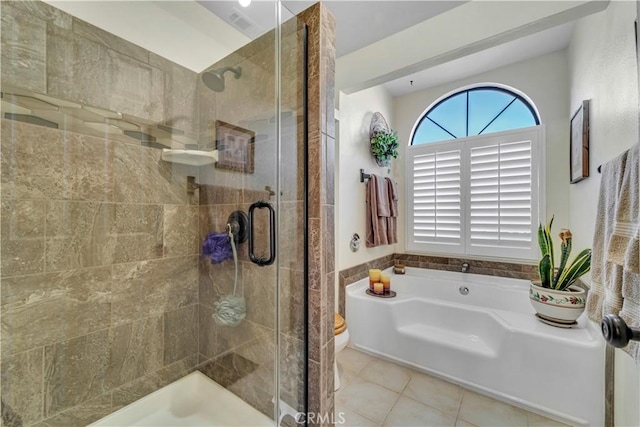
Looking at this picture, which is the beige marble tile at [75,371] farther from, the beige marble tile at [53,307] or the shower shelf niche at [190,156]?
the shower shelf niche at [190,156]

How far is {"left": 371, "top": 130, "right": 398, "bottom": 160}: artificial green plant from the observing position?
271 centimetres

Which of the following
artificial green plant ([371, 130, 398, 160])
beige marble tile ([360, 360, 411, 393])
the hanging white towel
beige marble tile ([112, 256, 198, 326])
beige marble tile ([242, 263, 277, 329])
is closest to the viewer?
the hanging white towel

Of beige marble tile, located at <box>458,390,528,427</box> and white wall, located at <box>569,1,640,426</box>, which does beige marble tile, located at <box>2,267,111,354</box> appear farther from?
white wall, located at <box>569,1,640,426</box>

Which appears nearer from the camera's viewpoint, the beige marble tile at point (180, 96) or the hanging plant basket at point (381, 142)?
the beige marble tile at point (180, 96)

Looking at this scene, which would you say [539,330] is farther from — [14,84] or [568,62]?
[14,84]

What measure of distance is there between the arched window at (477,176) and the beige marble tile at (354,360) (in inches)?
55.5

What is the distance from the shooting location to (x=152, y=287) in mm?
1412

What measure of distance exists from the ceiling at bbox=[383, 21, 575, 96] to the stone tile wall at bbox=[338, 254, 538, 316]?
6.45 ft

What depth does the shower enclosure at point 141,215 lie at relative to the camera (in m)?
1.04

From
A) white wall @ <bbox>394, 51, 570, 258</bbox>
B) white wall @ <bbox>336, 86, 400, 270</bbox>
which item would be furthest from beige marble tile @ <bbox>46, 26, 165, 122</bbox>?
white wall @ <bbox>394, 51, 570, 258</bbox>

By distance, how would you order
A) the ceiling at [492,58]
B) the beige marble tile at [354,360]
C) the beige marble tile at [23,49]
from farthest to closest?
the ceiling at [492,58] < the beige marble tile at [354,360] < the beige marble tile at [23,49]

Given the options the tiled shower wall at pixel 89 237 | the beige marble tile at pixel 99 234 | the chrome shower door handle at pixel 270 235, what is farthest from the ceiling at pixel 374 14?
the beige marble tile at pixel 99 234

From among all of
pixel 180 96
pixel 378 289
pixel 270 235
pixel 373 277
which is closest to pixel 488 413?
pixel 378 289

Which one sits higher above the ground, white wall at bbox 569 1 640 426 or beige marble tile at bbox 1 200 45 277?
white wall at bbox 569 1 640 426
